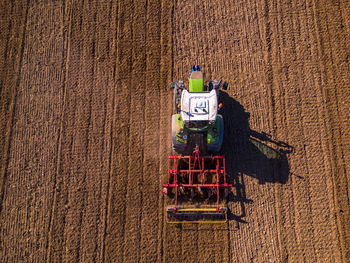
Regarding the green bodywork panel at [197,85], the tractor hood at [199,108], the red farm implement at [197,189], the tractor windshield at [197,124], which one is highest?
the green bodywork panel at [197,85]

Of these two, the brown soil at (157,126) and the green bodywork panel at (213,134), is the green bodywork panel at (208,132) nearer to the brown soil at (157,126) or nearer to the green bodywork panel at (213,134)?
the green bodywork panel at (213,134)

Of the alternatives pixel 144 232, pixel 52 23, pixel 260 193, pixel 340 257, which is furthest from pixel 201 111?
pixel 52 23

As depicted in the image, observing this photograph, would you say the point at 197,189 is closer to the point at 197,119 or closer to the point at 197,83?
the point at 197,119

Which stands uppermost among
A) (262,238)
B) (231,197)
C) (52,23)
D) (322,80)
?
(52,23)

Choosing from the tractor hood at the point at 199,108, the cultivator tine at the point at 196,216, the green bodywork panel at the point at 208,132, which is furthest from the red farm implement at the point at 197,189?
the tractor hood at the point at 199,108

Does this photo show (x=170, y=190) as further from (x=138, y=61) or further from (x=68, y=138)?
(x=138, y=61)

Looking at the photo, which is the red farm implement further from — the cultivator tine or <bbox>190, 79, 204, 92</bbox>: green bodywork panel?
<bbox>190, 79, 204, 92</bbox>: green bodywork panel

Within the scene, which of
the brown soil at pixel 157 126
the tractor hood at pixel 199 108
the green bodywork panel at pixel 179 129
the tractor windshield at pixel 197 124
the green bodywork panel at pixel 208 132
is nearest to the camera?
the tractor hood at pixel 199 108
